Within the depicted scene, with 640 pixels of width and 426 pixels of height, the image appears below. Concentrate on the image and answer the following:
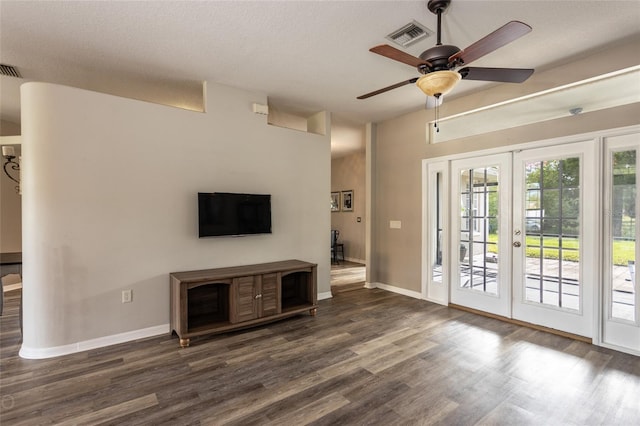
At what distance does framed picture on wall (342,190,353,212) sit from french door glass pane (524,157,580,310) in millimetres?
5007

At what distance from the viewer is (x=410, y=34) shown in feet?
8.67

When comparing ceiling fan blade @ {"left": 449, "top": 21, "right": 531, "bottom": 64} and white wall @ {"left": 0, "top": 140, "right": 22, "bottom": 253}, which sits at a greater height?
ceiling fan blade @ {"left": 449, "top": 21, "right": 531, "bottom": 64}

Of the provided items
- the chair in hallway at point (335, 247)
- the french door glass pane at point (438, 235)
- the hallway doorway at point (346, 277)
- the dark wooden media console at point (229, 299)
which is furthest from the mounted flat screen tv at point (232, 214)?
the chair in hallway at point (335, 247)

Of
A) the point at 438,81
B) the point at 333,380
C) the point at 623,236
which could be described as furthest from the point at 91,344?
the point at 623,236

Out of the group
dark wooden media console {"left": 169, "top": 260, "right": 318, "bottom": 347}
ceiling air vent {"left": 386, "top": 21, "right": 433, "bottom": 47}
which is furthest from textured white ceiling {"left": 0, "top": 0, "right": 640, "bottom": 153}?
dark wooden media console {"left": 169, "top": 260, "right": 318, "bottom": 347}

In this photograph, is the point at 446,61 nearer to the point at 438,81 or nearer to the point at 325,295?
the point at 438,81

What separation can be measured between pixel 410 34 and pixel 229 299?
3184mm

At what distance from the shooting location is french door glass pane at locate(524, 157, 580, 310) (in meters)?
3.25

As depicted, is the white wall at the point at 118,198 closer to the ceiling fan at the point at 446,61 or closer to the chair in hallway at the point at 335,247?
the ceiling fan at the point at 446,61

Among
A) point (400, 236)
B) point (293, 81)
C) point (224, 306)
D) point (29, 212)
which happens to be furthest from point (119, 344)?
point (400, 236)

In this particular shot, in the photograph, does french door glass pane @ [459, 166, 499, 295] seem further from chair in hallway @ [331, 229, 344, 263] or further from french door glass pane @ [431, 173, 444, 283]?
chair in hallway @ [331, 229, 344, 263]

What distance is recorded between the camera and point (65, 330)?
2.89 metres

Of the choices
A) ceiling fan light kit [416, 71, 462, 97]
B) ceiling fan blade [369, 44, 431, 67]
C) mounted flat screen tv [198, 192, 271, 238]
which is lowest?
mounted flat screen tv [198, 192, 271, 238]

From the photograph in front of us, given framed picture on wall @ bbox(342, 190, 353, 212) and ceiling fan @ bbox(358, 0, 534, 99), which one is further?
framed picture on wall @ bbox(342, 190, 353, 212)
